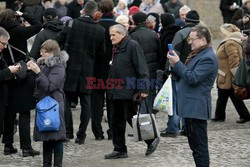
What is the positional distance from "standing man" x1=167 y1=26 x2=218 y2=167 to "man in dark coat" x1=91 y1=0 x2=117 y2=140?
10.4 ft

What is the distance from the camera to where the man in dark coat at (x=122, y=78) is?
10.3 m

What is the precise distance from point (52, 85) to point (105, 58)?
2826 millimetres

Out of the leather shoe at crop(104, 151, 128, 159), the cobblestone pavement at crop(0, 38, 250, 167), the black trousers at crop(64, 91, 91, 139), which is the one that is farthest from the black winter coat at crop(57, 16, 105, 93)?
the leather shoe at crop(104, 151, 128, 159)

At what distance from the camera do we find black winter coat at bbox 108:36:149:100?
10.3 meters

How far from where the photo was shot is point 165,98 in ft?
37.2

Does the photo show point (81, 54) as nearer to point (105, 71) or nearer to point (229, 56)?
point (105, 71)

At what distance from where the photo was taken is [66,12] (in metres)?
20.2

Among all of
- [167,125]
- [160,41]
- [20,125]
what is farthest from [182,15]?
[20,125]

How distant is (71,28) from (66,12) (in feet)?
28.9

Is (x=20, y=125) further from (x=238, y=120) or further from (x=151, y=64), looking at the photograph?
(x=238, y=120)

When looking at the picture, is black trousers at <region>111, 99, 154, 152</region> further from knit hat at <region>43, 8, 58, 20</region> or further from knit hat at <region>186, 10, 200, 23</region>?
knit hat at <region>186, 10, 200, 23</region>

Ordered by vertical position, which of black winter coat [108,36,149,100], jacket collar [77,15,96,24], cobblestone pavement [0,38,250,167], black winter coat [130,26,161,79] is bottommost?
cobblestone pavement [0,38,250,167]

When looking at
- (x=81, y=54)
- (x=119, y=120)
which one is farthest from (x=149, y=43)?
(x=119, y=120)

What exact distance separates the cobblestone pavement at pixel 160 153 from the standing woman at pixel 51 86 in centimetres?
70
